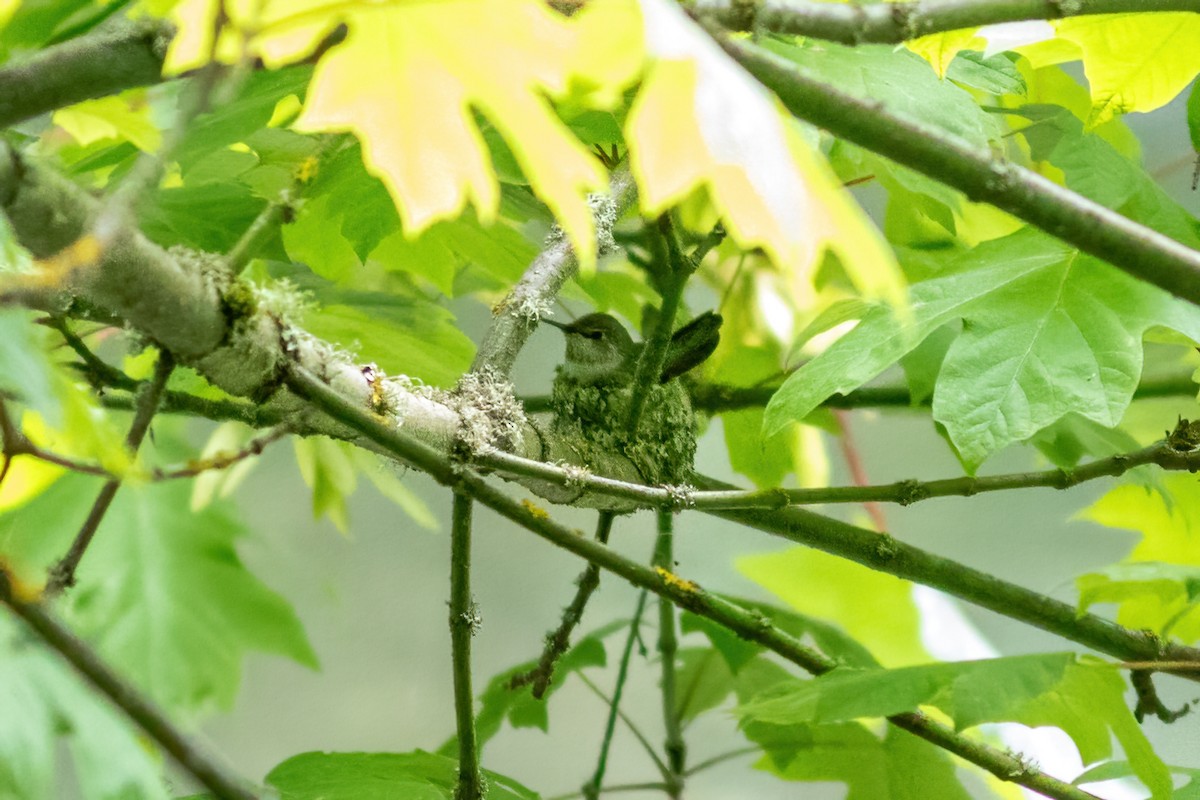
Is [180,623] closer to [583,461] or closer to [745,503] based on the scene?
[583,461]

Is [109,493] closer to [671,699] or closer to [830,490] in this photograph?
[830,490]

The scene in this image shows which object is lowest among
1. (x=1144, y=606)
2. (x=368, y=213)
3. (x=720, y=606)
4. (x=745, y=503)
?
(x=1144, y=606)

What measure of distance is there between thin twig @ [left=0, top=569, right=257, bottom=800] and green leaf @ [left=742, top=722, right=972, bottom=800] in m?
0.84

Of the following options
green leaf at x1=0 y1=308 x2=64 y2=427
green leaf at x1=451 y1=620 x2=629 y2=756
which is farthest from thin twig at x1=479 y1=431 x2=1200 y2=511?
green leaf at x1=451 y1=620 x2=629 y2=756

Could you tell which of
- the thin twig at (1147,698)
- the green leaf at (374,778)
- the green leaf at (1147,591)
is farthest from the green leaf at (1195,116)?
the green leaf at (374,778)

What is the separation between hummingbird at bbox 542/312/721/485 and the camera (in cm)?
102

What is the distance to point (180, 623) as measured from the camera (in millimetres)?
1082

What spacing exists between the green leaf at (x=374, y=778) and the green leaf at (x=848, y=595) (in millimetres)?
728

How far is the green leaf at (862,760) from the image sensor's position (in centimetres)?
114

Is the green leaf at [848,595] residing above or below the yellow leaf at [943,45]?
below

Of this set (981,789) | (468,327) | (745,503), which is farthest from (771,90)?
(981,789)

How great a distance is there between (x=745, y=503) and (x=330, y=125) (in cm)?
52

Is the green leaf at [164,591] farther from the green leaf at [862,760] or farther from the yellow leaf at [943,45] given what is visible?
the yellow leaf at [943,45]

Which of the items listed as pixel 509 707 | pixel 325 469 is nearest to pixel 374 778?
pixel 509 707
